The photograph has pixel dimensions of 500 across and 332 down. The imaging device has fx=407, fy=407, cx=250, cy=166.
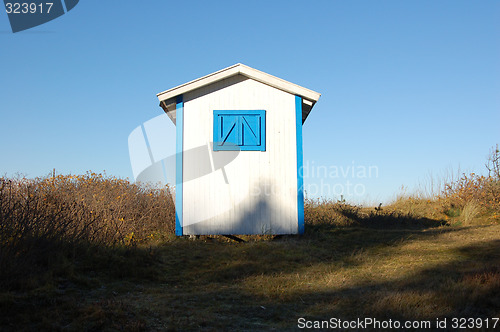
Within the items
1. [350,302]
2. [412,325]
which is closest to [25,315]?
[350,302]

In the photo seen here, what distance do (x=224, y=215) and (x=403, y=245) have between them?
4.31 meters

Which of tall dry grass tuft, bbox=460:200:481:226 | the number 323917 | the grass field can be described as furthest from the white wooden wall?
tall dry grass tuft, bbox=460:200:481:226

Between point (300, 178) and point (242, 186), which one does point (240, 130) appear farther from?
point (300, 178)

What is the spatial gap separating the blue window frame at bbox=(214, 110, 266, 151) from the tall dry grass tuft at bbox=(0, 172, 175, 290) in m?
2.61

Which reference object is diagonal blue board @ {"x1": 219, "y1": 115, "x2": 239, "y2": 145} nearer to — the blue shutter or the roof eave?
the blue shutter

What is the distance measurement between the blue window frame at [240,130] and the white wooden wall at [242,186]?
0.14 metres

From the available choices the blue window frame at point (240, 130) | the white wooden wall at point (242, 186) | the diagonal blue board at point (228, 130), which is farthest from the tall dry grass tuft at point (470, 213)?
the diagonal blue board at point (228, 130)

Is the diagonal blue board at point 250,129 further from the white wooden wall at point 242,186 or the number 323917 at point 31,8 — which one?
the number 323917 at point 31,8

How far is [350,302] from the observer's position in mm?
4910

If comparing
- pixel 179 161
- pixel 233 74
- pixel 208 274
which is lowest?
pixel 208 274

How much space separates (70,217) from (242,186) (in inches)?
162

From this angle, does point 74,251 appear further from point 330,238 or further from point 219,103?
point 330,238

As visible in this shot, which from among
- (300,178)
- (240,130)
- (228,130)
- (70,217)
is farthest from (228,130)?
(70,217)

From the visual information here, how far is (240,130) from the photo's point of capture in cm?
1027
